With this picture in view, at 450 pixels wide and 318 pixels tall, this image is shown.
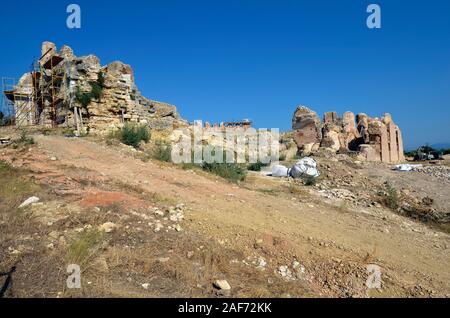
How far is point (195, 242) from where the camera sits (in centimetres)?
348

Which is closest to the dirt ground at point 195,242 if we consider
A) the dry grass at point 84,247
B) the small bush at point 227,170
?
the dry grass at point 84,247

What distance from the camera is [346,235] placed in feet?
13.7

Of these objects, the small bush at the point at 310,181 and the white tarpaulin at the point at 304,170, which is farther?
the white tarpaulin at the point at 304,170

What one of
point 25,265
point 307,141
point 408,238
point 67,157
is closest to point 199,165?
point 67,157

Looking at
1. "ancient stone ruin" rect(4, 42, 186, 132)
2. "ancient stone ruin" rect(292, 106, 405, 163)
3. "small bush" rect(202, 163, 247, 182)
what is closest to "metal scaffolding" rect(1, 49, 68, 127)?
"ancient stone ruin" rect(4, 42, 186, 132)

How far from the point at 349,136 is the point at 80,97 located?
55.7 ft

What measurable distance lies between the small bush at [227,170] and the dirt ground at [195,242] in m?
1.65

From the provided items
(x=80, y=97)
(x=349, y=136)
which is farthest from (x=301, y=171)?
(x=349, y=136)

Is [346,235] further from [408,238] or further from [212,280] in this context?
[212,280]

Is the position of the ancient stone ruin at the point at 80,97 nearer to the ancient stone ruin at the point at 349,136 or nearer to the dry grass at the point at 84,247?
the ancient stone ruin at the point at 349,136

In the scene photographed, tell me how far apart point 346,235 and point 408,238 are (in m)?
1.08

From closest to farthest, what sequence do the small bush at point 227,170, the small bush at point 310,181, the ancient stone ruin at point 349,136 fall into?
the small bush at point 227,170 → the small bush at point 310,181 → the ancient stone ruin at point 349,136

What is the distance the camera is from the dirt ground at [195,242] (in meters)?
2.80

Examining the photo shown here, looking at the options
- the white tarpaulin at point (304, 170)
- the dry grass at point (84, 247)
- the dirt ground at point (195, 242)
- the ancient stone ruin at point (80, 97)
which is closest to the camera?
the dirt ground at point (195, 242)
